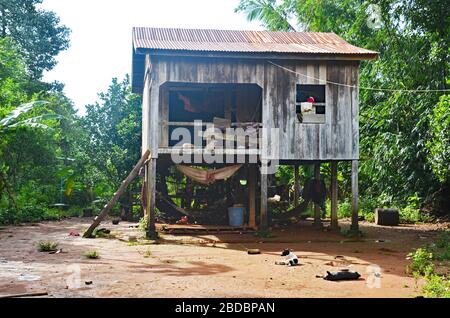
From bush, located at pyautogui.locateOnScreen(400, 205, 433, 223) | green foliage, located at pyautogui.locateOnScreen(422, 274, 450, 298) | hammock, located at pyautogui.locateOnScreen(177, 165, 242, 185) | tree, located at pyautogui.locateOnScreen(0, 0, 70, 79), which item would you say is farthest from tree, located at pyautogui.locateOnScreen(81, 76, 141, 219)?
green foliage, located at pyautogui.locateOnScreen(422, 274, 450, 298)

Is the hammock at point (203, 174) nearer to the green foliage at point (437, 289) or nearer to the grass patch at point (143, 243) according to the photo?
the grass patch at point (143, 243)

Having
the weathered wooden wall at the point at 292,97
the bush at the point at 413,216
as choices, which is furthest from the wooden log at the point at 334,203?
the bush at the point at 413,216

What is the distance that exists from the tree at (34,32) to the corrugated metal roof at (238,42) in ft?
60.4

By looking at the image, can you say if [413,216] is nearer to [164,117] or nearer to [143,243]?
[164,117]

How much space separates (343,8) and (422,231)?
45.8 ft

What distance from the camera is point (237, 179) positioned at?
1989cm

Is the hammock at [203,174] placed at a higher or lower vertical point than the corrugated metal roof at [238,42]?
lower

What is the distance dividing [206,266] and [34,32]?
28.6 metres

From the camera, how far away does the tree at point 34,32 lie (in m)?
32.4

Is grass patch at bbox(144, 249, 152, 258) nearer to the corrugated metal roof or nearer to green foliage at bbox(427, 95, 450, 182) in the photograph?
the corrugated metal roof

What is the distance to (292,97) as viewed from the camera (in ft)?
52.2

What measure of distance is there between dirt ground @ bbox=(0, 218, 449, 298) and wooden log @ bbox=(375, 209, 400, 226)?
11.9 ft

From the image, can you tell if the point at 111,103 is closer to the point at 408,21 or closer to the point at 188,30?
the point at 188,30

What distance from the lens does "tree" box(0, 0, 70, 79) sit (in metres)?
32.4
